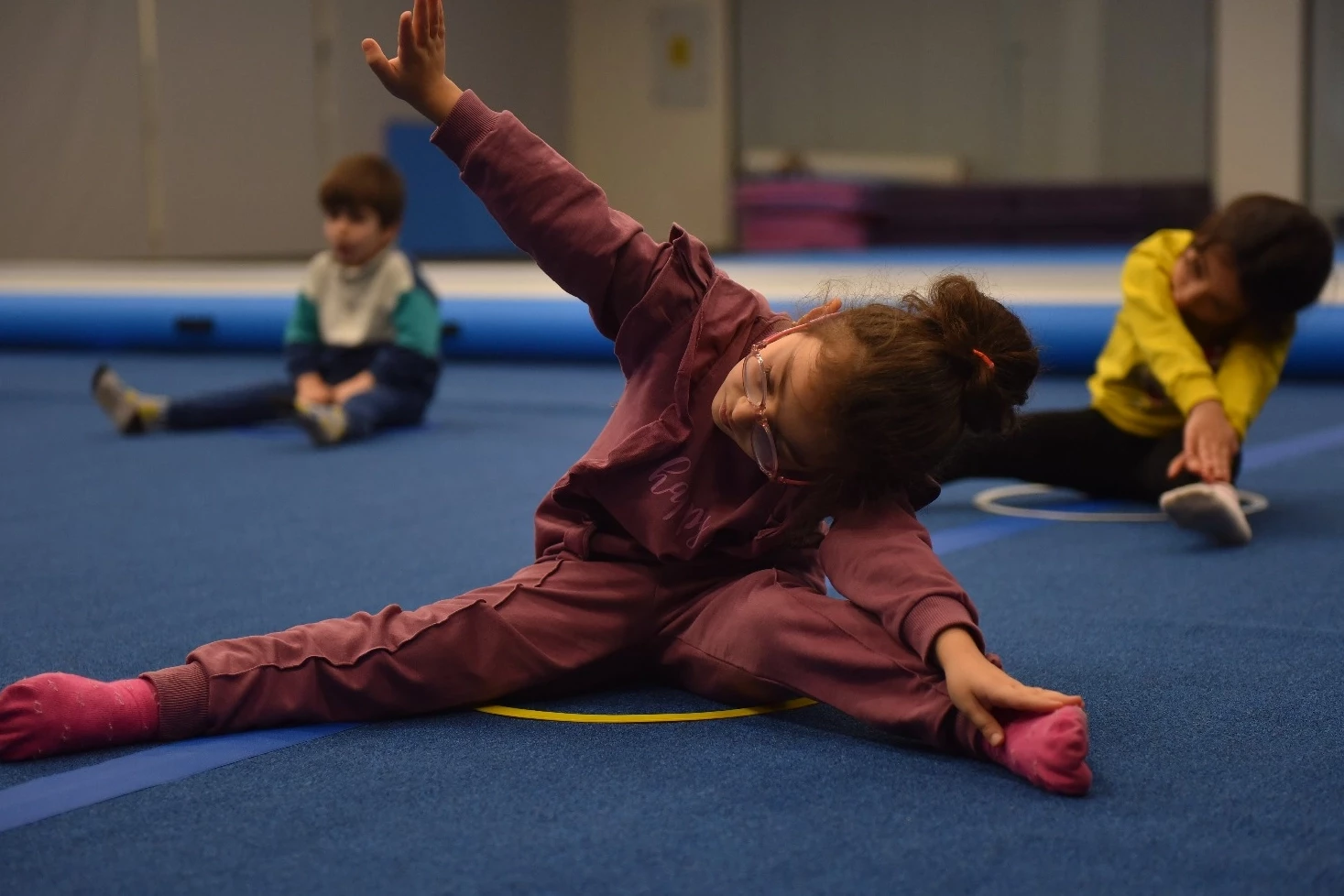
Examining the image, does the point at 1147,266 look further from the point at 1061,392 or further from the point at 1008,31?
the point at 1008,31

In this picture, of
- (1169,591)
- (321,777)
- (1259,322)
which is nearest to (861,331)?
(321,777)

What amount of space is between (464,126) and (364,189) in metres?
2.12

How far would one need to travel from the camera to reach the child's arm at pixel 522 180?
49.4 inches

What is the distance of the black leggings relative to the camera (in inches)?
90.4

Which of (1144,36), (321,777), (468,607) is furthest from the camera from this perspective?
(1144,36)

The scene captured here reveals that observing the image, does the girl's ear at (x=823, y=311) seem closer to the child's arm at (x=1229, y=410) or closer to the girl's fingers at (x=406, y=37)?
the girl's fingers at (x=406, y=37)

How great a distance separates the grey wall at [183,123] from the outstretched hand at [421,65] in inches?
236

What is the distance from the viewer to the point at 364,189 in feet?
10.8

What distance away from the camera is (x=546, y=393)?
4.18 metres

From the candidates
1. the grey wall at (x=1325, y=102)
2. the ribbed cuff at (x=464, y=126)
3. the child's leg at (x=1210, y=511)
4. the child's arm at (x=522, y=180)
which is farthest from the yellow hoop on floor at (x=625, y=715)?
the grey wall at (x=1325, y=102)

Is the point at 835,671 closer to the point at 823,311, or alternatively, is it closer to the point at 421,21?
the point at 823,311

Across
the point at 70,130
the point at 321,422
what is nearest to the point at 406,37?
the point at 321,422

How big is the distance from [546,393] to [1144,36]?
14.9 feet

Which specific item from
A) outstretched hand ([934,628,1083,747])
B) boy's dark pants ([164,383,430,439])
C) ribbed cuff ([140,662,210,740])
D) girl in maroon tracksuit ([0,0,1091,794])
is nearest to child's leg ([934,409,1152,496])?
girl in maroon tracksuit ([0,0,1091,794])
